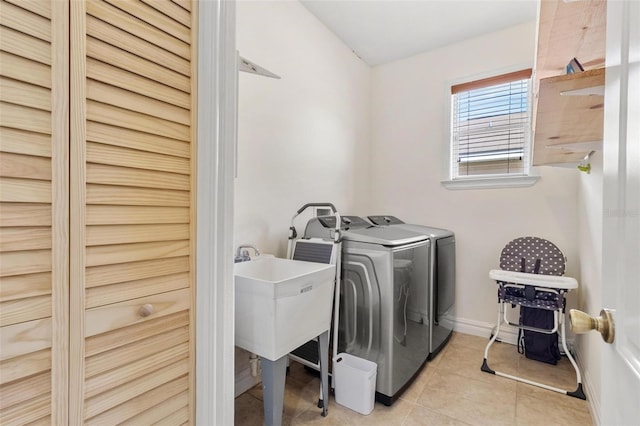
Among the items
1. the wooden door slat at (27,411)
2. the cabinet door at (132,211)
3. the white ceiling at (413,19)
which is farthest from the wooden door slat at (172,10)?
the white ceiling at (413,19)

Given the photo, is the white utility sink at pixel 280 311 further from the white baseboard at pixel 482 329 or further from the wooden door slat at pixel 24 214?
the white baseboard at pixel 482 329

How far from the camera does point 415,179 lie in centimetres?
303

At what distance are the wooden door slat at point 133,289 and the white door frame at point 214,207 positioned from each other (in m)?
0.07

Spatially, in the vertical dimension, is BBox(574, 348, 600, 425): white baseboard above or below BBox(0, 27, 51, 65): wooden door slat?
below

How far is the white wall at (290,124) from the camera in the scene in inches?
75.5

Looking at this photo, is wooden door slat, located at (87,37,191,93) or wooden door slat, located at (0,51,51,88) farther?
wooden door slat, located at (87,37,191,93)

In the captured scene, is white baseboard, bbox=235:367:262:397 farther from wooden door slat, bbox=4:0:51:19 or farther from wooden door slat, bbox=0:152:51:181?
wooden door slat, bbox=4:0:51:19

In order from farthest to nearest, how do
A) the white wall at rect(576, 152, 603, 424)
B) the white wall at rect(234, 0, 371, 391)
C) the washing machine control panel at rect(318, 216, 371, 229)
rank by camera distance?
1. the washing machine control panel at rect(318, 216, 371, 229)
2. the white wall at rect(234, 0, 371, 391)
3. the white wall at rect(576, 152, 603, 424)

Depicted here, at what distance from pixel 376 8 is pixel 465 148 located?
1.45 meters

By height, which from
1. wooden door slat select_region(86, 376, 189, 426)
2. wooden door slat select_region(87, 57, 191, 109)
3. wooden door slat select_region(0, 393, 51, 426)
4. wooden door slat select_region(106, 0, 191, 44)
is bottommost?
wooden door slat select_region(86, 376, 189, 426)

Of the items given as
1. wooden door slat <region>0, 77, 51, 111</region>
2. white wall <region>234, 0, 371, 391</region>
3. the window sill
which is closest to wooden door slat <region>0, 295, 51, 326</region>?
wooden door slat <region>0, 77, 51, 111</region>

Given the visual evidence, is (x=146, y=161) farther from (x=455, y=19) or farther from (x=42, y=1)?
(x=455, y=19)

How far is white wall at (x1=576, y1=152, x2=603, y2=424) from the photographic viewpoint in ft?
5.17

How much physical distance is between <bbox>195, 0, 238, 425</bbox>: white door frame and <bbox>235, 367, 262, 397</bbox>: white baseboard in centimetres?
85
